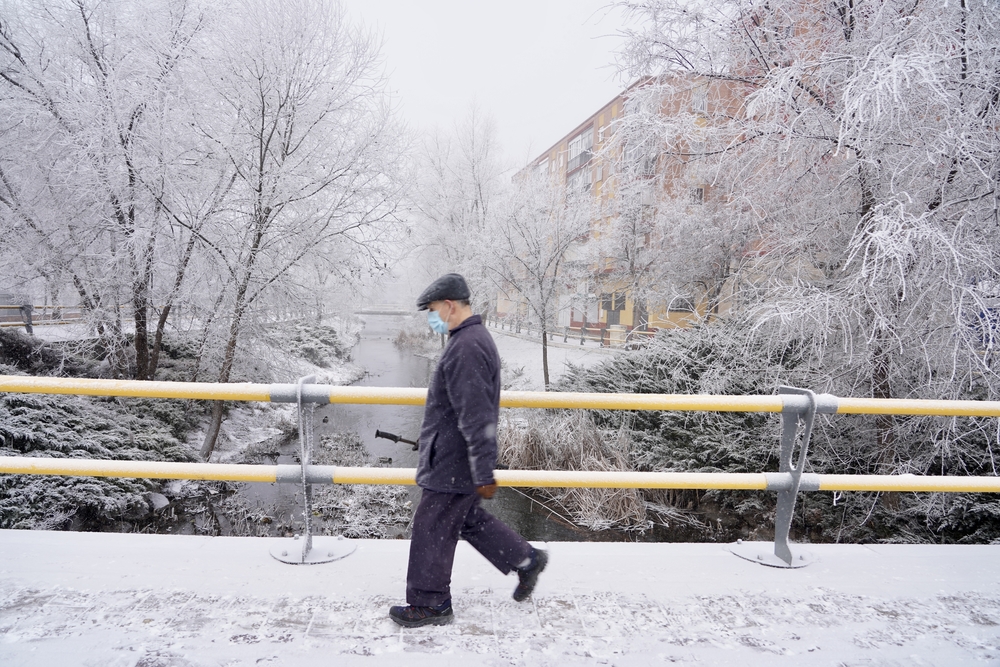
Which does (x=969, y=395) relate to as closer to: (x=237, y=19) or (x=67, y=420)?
(x=67, y=420)

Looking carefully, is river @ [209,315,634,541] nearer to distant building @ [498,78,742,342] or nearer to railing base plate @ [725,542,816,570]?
distant building @ [498,78,742,342]

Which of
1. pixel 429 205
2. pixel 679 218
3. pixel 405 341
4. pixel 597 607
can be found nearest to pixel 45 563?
pixel 597 607

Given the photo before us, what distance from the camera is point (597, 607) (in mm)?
2549

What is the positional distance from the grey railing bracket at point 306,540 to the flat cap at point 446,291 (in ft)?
2.47

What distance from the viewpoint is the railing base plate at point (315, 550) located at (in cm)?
286

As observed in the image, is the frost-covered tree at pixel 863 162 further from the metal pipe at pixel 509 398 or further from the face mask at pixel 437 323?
the face mask at pixel 437 323

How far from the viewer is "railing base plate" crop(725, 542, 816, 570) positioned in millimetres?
3025

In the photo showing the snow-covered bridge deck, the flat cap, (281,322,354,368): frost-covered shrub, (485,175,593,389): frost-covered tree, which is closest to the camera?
the snow-covered bridge deck

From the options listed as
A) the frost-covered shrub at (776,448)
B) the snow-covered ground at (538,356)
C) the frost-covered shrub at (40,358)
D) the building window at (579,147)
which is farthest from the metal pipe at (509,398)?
the building window at (579,147)

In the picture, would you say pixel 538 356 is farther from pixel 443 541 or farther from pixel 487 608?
pixel 443 541

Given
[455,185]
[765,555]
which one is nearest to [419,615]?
[765,555]

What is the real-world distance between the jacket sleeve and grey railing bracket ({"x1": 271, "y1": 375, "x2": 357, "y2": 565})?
0.83m

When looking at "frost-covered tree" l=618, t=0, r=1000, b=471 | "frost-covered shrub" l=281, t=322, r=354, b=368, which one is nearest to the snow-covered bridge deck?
"frost-covered tree" l=618, t=0, r=1000, b=471

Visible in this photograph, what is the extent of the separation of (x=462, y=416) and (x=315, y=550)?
53.9 inches
